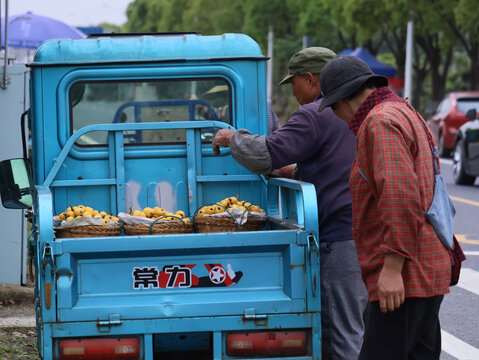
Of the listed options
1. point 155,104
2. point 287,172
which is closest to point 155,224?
point 287,172

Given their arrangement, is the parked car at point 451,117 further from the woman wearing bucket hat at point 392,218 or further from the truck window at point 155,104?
the woman wearing bucket hat at point 392,218

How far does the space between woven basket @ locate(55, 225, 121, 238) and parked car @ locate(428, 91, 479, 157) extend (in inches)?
809

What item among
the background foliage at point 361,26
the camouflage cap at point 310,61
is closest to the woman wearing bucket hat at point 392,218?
the camouflage cap at point 310,61

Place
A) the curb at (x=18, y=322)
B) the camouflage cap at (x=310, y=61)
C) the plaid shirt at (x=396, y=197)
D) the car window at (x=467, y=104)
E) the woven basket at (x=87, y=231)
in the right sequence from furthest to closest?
the car window at (x=467, y=104) → the curb at (x=18, y=322) → the camouflage cap at (x=310, y=61) → the woven basket at (x=87, y=231) → the plaid shirt at (x=396, y=197)

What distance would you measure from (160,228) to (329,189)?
2.95 ft

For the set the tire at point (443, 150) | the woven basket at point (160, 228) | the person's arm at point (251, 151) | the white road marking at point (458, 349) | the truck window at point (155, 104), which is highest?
the truck window at point (155, 104)

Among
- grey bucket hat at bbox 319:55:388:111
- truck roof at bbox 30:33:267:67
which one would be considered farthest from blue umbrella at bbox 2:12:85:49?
grey bucket hat at bbox 319:55:388:111

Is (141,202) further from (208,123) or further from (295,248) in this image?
(295,248)

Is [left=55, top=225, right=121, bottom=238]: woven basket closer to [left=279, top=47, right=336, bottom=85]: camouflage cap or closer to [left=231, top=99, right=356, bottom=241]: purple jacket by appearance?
[left=231, top=99, right=356, bottom=241]: purple jacket

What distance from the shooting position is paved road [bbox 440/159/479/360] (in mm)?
6492

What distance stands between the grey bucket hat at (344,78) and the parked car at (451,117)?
21.0m

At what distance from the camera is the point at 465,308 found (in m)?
7.85

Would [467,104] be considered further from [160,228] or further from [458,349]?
[160,228]

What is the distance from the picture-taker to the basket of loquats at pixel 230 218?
4.92m
